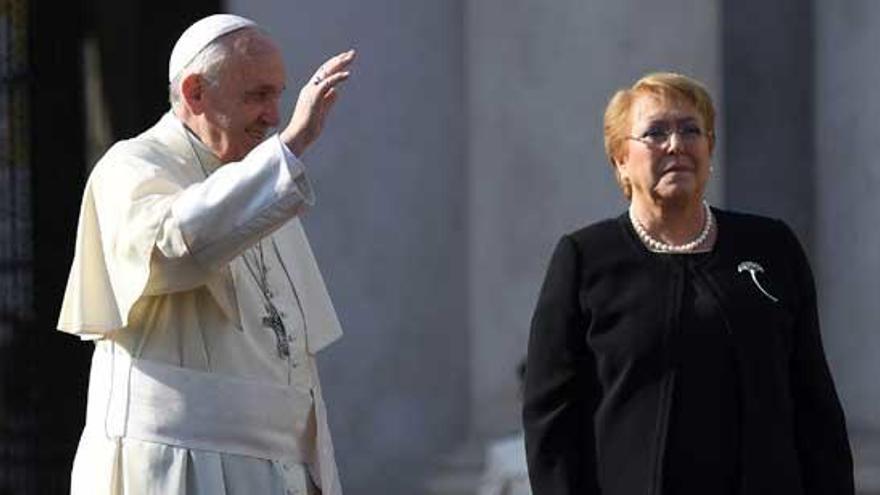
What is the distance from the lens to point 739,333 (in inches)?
219

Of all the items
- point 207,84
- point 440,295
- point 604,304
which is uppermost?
point 207,84

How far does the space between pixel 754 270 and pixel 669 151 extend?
29 centimetres

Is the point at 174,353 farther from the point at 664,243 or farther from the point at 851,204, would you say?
the point at 851,204

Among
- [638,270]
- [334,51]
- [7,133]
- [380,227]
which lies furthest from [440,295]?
[638,270]

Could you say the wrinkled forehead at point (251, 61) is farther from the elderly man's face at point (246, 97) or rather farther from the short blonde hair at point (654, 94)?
the short blonde hair at point (654, 94)

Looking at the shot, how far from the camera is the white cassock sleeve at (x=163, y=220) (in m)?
5.07

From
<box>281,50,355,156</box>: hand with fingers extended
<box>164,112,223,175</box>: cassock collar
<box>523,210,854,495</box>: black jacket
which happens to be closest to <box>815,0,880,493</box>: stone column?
<box>523,210,854,495</box>: black jacket

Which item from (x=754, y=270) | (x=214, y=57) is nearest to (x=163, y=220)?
(x=214, y=57)

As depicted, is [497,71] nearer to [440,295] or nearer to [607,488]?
[440,295]

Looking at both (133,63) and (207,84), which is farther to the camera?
(133,63)

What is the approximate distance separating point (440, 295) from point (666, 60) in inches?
44.3

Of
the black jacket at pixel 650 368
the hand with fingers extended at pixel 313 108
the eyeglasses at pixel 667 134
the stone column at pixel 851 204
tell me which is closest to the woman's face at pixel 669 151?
Result: the eyeglasses at pixel 667 134

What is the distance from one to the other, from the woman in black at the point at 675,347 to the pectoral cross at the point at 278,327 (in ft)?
1.69

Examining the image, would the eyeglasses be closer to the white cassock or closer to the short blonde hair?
the short blonde hair
